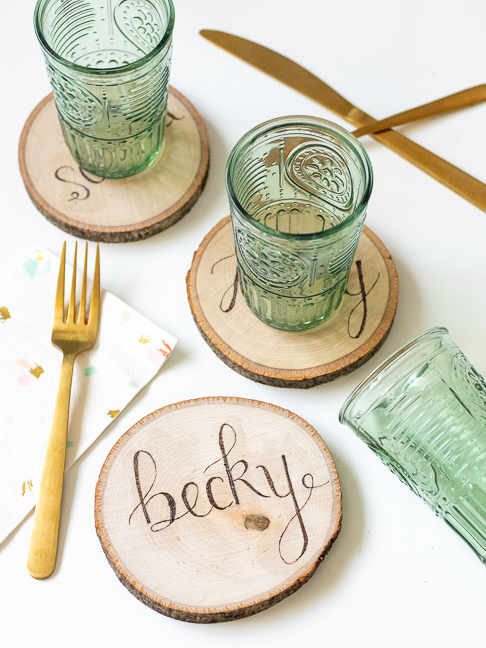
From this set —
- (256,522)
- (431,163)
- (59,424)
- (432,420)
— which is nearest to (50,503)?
(59,424)

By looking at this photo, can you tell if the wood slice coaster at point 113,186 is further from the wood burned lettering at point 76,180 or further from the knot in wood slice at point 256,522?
the knot in wood slice at point 256,522

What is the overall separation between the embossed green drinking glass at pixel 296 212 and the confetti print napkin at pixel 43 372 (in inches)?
4.8

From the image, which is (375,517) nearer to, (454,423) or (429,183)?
(454,423)

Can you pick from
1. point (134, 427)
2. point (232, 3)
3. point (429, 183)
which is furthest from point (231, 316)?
point (232, 3)

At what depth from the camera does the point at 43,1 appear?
69 centimetres

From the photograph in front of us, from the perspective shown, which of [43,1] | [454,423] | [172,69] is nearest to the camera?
[454,423]

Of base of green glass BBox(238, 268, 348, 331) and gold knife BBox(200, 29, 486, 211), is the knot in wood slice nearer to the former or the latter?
base of green glass BBox(238, 268, 348, 331)

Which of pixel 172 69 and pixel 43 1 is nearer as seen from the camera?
pixel 43 1

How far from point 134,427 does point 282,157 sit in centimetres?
28

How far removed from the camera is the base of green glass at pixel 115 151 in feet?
2.42

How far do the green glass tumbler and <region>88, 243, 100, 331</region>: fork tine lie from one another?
0.27m

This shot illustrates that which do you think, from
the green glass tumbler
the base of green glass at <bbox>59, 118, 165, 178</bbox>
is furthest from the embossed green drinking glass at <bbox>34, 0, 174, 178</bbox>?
the green glass tumbler

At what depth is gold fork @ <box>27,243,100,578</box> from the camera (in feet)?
1.99

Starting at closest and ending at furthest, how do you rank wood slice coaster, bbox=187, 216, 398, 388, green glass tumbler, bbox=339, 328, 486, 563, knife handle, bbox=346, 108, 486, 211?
green glass tumbler, bbox=339, 328, 486, 563
wood slice coaster, bbox=187, 216, 398, 388
knife handle, bbox=346, 108, 486, 211
